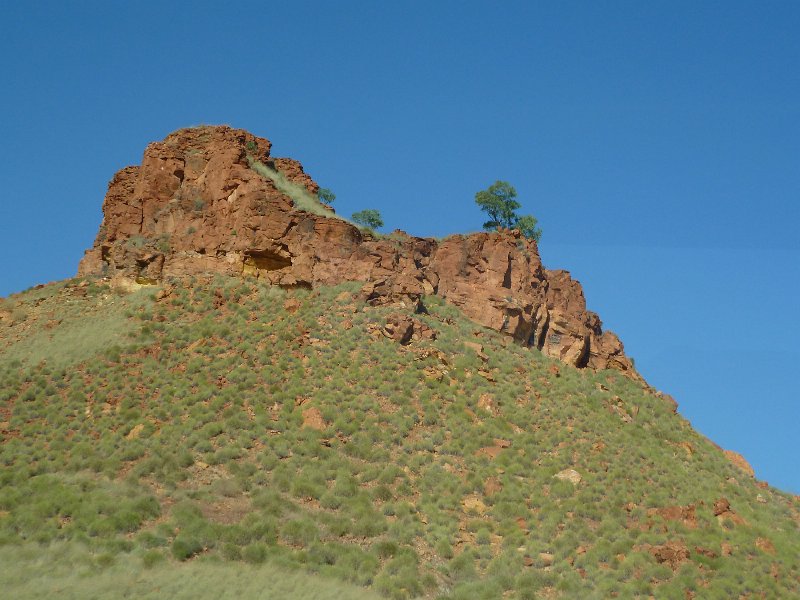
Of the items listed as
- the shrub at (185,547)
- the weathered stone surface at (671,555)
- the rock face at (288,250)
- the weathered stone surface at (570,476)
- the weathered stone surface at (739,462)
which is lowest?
the shrub at (185,547)

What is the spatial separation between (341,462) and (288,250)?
1659cm

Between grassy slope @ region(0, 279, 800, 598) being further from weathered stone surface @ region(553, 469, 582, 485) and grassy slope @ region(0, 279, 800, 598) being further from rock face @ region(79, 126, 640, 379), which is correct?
rock face @ region(79, 126, 640, 379)

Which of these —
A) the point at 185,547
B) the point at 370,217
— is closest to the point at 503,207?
the point at 370,217

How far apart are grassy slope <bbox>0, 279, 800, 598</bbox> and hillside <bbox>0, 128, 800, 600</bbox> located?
0.39 ft

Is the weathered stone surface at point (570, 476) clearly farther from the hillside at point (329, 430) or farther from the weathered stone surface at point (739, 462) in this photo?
the weathered stone surface at point (739, 462)

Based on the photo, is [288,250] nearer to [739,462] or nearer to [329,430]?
[329,430]

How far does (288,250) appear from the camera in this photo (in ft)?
167

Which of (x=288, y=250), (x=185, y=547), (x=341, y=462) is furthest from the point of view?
(x=288, y=250)

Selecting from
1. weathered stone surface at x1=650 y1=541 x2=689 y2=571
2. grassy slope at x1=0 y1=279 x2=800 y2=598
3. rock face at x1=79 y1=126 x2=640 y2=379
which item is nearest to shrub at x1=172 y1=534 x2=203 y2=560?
grassy slope at x1=0 y1=279 x2=800 y2=598

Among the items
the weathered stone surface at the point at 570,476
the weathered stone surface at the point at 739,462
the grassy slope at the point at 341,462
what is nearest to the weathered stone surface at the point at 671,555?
the grassy slope at the point at 341,462

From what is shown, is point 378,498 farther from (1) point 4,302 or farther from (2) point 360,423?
(1) point 4,302

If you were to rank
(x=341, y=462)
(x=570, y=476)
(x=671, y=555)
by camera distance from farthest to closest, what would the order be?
(x=570, y=476) < (x=341, y=462) < (x=671, y=555)

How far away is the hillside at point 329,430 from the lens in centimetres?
3141

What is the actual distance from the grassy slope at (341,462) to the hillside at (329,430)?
12 centimetres
